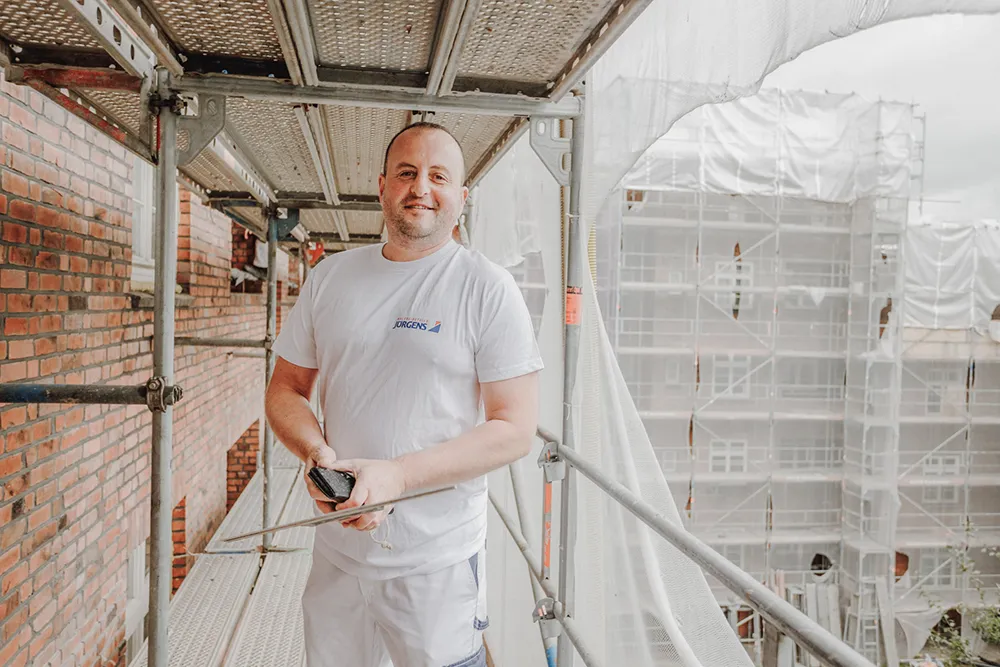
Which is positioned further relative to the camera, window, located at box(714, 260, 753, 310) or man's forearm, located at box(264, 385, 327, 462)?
window, located at box(714, 260, 753, 310)

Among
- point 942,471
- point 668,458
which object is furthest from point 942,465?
point 668,458

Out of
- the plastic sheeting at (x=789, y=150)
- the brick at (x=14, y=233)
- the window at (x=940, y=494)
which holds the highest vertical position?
the plastic sheeting at (x=789, y=150)

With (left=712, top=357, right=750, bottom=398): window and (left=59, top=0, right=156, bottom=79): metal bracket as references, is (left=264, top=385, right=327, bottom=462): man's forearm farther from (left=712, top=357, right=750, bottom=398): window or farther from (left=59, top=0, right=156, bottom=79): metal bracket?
(left=712, top=357, right=750, bottom=398): window

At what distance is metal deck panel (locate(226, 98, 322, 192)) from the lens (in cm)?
247

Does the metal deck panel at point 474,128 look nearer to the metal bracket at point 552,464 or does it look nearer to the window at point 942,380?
the metal bracket at point 552,464

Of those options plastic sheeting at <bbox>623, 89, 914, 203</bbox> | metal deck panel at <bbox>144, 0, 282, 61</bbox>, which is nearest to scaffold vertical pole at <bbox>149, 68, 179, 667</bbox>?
metal deck panel at <bbox>144, 0, 282, 61</bbox>

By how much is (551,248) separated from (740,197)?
938cm

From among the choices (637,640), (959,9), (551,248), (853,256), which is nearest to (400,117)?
(551,248)

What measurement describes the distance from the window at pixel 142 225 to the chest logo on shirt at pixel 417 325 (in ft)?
9.74

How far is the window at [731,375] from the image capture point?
37.5 feet

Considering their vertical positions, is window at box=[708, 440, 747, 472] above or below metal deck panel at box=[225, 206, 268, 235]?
below

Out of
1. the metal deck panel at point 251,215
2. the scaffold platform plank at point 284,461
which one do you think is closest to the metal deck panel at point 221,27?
the metal deck panel at point 251,215

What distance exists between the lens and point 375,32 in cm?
171

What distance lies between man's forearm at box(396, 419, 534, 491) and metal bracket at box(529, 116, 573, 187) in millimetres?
1069
